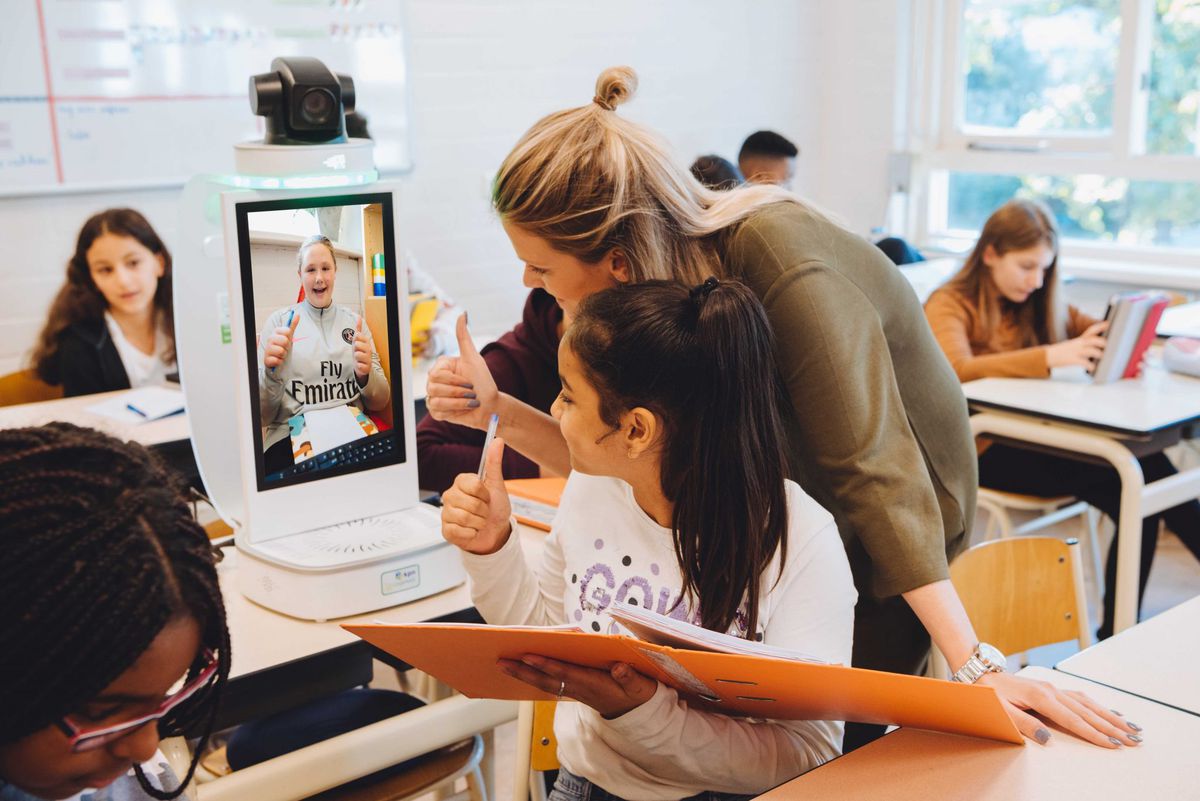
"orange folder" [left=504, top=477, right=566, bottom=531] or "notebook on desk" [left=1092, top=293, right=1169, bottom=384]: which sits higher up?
"notebook on desk" [left=1092, top=293, right=1169, bottom=384]

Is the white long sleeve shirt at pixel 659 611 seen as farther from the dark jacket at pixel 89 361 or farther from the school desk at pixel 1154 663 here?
the dark jacket at pixel 89 361

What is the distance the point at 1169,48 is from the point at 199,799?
4126 mm

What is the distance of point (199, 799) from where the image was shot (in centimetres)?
A: 130

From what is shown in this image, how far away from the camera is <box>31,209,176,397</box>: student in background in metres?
3.03

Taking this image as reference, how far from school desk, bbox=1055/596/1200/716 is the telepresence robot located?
0.78 m

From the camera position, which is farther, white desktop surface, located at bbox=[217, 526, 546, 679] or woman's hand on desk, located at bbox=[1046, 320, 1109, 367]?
woman's hand on desk, located at bbox=[1046, 320, 1109, 367]

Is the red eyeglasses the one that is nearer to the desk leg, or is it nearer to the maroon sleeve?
the maroon sleeve

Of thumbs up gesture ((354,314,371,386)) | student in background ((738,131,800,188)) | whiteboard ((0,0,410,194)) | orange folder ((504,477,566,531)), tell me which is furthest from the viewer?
student in background ((738,131,800,188))

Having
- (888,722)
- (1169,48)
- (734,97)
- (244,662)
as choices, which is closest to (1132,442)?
(888,722)

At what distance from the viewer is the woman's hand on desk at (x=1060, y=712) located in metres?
1.14

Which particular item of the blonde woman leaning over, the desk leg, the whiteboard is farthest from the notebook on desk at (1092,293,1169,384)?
Answer: the whiteboard

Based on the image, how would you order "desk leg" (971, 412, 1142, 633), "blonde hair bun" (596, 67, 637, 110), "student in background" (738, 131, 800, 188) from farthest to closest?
"student in background" (738, 131, 800, 188) → "desk leg" (971, 412, 1142, 633) → "blonde hair bun" (596, 67, 637, 110)

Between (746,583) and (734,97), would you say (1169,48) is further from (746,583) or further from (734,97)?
(746,583)

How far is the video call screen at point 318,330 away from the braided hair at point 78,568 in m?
0.63
